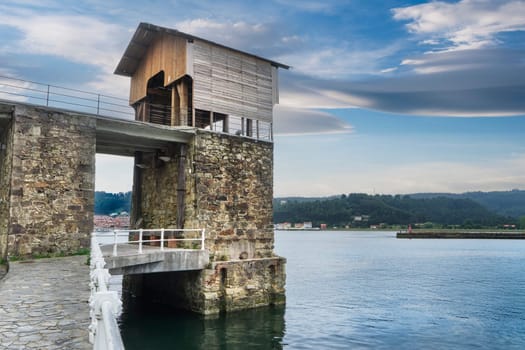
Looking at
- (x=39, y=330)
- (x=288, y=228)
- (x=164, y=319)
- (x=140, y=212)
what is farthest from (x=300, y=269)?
(x=288, y=228)

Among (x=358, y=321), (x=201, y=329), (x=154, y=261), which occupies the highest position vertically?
(x=154, y=261)

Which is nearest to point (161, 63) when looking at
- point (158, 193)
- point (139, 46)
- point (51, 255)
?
point (139, 46)

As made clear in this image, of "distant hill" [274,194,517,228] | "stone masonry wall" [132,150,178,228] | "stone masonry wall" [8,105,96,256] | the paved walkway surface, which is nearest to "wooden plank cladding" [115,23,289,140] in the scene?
"stone masonry wall" [132,150,178,228]

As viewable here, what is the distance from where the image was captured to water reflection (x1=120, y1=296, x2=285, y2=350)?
14.4 m

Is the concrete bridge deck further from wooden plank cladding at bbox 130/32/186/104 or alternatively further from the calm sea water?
wooden plank cladding at bbox 130/32/186/104

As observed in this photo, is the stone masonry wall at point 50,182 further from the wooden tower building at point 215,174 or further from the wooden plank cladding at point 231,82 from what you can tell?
the wooden plank cladding at point 231,82

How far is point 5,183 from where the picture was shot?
603 inches

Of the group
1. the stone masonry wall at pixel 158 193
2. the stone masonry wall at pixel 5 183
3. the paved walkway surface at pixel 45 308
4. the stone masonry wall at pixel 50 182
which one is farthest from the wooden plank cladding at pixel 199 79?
the paved walkway surface at pixel 45 308

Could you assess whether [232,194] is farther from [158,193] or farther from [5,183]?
[5,183]

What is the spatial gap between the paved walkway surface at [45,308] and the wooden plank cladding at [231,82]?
9.65m

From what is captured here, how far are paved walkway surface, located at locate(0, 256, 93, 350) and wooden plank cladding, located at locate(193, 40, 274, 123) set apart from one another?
A: 9654 millimetres

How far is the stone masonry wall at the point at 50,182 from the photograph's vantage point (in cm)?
1431

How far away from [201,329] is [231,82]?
34.4 ft

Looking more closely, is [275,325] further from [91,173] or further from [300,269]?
[300,269]
